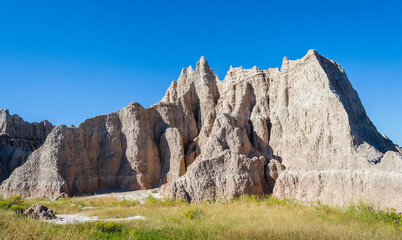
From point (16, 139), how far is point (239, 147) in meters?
42.6

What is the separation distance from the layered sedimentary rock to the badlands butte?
20123 mm

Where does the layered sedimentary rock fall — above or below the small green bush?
above

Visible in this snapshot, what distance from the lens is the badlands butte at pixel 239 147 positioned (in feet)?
53.2

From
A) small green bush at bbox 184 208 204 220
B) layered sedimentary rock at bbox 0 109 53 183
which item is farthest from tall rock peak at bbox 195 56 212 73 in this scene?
layered sedimentary rock at bbox 0 109 53 183

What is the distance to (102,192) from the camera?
2678cm

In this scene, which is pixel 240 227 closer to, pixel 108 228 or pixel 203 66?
pixel 108 228

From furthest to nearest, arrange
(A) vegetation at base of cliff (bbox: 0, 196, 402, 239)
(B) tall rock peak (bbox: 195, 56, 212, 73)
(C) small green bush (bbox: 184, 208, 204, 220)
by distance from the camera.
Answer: (B) tall rock peak (bbox: 195, 56, 212, 73) → (C) small green bush (bbox: 184, 208, 204, 220) → (A) vegetation at base of cliff (bbox: 0, 196, 402, 239)

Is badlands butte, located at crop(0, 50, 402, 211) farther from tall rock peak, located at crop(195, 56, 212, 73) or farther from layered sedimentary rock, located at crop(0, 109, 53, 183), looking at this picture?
layered sedimentary rock, located at crop(0, 109, 53, 183)

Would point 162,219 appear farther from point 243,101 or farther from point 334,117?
point 243,101

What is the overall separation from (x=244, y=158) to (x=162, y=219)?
8795 mm

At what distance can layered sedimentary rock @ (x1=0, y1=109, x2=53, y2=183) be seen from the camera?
140 ft

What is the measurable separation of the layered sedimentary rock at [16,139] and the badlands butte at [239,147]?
792 inches

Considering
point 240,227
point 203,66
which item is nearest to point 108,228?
point 240,227

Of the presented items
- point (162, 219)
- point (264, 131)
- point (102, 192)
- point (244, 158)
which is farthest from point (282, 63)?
point (102, 192)
